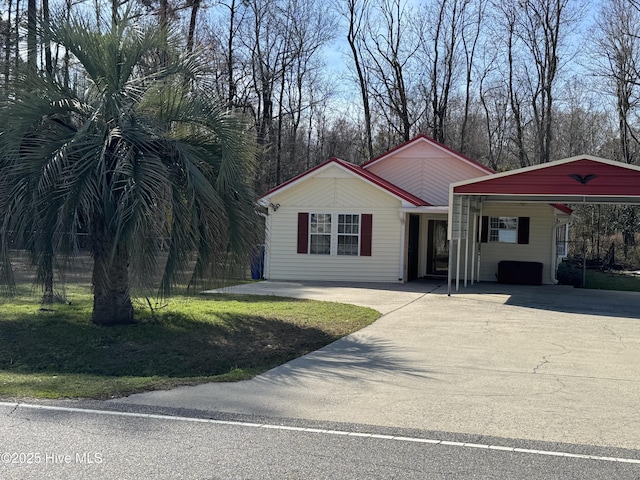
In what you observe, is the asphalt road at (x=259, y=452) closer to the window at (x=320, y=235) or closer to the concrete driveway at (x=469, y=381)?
the concrete driveway at (x=469, y=381)

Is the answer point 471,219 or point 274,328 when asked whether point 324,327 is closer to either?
point 274,328

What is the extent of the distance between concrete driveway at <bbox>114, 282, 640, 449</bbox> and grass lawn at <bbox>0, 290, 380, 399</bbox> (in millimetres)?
558

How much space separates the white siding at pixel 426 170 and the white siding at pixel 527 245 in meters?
1.49

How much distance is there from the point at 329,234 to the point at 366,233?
1217 millimetres

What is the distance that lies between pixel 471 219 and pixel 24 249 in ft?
50.2

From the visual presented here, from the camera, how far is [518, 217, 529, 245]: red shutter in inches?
874

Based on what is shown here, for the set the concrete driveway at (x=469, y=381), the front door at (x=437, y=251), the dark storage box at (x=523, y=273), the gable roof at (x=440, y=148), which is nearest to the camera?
the concrete driveway at (x=469, y=381)

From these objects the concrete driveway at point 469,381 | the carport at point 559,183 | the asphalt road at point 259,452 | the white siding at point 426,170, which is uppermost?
the white siding at point 426,170

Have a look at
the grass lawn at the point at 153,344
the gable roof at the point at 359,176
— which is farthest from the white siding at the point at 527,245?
the grass lawn at the point at 153,344

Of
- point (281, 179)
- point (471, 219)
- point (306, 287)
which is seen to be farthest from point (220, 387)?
point (281, 179)

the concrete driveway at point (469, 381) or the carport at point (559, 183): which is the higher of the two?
the carport at point (559, 183)

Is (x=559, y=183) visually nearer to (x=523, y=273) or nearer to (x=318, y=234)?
(x=523, y=273)

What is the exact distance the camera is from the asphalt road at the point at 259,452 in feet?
16.0

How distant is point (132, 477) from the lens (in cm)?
473
